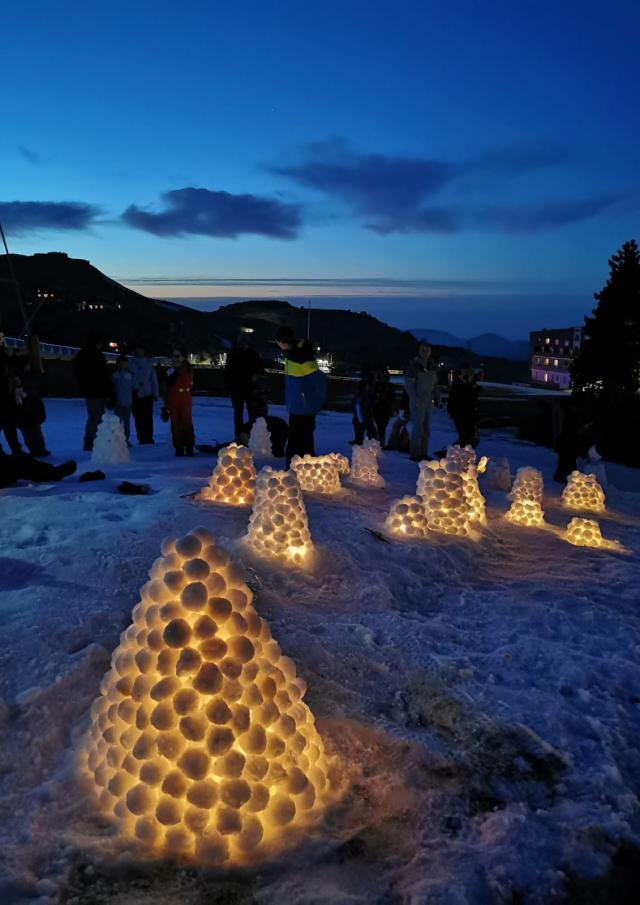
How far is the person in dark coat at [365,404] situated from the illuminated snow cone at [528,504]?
406 centimetres

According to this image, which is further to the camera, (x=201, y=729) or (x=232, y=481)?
(x=232, y=481)

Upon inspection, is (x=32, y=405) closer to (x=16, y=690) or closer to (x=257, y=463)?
(x=257, y=463)

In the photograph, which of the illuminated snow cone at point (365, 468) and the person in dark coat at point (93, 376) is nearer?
the illuminated snow cone at point (365, 468)

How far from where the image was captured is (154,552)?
14.4 ft

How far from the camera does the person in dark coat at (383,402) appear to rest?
11.0 metres

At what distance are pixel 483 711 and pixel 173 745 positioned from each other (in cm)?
166

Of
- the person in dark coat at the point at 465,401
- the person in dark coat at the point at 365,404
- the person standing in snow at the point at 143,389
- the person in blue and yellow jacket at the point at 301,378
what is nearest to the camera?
the person in blue and yellow jacket at the point at 301,378

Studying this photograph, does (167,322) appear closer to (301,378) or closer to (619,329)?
(619,329)

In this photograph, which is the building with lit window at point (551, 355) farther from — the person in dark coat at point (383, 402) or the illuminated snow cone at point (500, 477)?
the illuminated snow cone at point (500, 477)

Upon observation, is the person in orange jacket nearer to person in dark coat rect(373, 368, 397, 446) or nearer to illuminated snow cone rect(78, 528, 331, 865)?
person in dark coat rect(373, 368, 397, 446)

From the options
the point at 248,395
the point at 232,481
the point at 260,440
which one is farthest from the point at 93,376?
the point at 232,481

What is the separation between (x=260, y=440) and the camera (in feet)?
29.1

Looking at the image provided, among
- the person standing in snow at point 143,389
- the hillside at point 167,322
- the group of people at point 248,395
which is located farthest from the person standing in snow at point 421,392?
the hillside at point 167,322

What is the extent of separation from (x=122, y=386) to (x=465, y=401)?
551 centimetres
